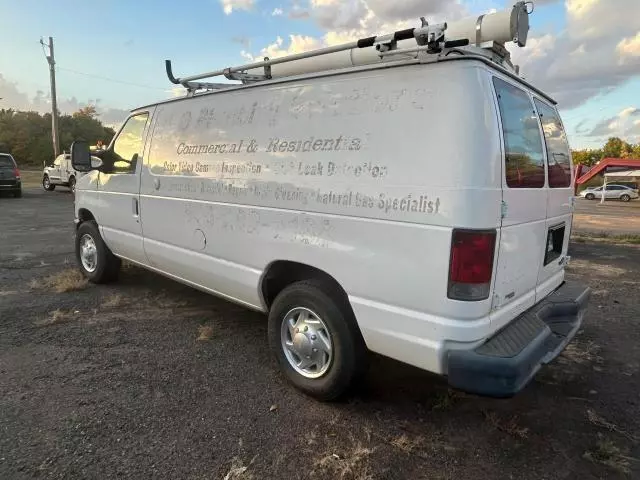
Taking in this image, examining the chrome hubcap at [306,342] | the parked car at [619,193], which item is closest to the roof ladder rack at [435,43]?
the chrome hubcap at [306,342]

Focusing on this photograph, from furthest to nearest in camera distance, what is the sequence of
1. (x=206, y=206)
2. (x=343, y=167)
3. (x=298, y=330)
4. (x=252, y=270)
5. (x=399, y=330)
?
(x=206, y=206), (x=252, y=270), (x=298, y=330), (x=343, y=167), (x=399, y=330)

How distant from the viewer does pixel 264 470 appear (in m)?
2.54

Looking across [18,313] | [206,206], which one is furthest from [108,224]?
[206,206]

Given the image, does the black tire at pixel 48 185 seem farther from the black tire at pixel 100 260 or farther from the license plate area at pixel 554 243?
the license plate area at pixel 554 243

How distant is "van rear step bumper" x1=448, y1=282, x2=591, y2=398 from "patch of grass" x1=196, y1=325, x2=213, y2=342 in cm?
244

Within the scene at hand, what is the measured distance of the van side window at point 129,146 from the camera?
4.89m

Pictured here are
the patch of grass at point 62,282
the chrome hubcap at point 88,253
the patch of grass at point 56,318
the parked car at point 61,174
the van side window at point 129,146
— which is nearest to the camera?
the patch of grass at point 56,318

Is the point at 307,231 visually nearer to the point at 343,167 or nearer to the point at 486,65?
the point at 343,167

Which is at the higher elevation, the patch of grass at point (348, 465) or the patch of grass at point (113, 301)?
the patch of grass at point (113, 301)

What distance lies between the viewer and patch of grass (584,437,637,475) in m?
2.65

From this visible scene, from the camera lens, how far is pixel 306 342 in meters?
3.25

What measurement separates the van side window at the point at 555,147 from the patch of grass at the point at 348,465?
2.18 m

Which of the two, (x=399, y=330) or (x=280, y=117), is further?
(x=280, y=117)

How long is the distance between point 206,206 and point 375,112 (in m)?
1.74
